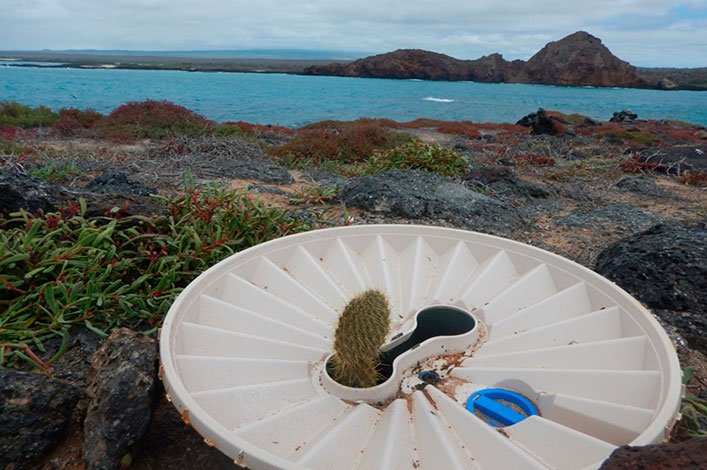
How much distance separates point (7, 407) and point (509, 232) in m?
5.14

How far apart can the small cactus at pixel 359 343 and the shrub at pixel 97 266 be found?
4.67 ft

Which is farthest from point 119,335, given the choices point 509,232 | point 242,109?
point 242,109

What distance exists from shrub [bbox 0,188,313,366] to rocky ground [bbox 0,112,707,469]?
7.7 inches

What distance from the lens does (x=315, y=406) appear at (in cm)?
190

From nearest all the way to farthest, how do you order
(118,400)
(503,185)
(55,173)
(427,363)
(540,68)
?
(118,400)
(427,363)
(55,173)
(503,185)
(540,68)

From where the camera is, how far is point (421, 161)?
8.55 meters

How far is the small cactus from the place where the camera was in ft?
6.44

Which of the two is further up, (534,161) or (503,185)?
(503,185)

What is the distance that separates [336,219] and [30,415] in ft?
12.4

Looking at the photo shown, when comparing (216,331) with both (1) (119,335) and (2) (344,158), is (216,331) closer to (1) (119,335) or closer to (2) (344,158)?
(1) (119,335)

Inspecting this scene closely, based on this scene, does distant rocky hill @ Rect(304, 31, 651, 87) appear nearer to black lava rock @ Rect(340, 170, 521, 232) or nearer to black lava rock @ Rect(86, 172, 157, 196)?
black lava rock @ Rect(340, 170, 521, 232)

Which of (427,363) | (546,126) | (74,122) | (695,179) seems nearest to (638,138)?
(546,126)

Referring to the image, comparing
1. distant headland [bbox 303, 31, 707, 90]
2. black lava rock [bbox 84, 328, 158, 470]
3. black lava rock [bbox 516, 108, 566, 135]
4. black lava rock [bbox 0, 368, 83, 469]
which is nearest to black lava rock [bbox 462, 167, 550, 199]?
black lava rock [bbox 84, 328, 158, 470]

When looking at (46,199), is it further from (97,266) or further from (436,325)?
(436,325)
